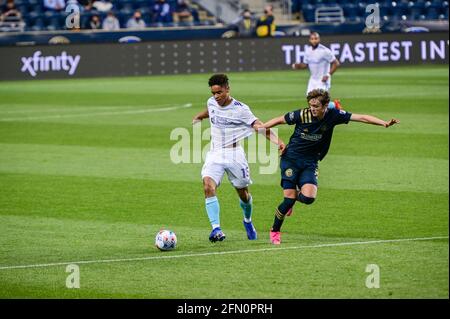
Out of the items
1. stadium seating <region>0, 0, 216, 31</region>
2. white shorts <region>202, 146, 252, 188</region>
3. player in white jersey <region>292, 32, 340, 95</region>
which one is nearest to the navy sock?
white shorts <region>202, 146, 252, 188</region>

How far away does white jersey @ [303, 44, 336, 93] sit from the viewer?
27609 millimetres

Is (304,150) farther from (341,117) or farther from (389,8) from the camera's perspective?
(389,8)

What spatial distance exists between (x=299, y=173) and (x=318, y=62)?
15.4 meters

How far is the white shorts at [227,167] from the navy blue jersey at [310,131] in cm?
58

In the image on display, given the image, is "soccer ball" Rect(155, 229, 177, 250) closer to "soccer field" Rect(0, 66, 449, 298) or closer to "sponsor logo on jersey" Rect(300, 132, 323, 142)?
"soccer field" Rect(0, 66, 449, 298)

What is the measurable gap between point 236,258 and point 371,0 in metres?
32.8

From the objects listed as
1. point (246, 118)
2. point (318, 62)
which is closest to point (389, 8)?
point (318, 62)

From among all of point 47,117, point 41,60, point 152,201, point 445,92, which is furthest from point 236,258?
point 41,60

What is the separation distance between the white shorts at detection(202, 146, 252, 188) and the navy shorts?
0.56 metres

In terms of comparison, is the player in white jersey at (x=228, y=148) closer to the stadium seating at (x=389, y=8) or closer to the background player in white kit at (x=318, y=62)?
the background player in white kit at (x=318, y=62)

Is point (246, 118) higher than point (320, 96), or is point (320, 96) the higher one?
point (320, 96)

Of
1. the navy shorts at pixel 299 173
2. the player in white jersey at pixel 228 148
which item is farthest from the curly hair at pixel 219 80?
the navy shorts at pixel 299 173

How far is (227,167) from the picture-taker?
12891 millimetres

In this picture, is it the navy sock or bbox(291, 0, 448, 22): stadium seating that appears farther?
bbox(291, 0, 448, 22): stadium seating
